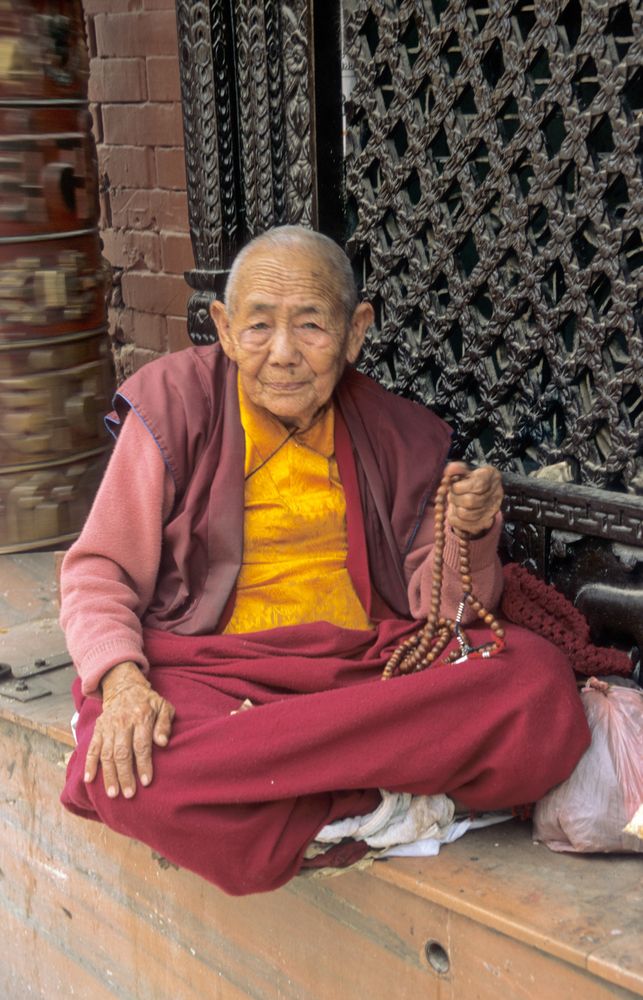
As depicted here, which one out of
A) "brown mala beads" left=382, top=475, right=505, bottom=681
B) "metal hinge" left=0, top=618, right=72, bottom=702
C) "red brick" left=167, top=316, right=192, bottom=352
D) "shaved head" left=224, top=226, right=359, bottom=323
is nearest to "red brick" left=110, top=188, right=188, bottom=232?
"red brick" left=167, top=316, right=192, bottom=352

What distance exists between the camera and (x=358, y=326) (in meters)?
2.80

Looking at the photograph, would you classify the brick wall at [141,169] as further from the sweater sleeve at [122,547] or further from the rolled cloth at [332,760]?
the rolled cloth at [332,760]

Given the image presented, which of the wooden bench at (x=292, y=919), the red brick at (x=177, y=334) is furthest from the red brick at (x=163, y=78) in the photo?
the wooden bench at (x=292, y=919)

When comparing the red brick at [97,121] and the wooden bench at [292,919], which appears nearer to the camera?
the wooden bench at [292,919]

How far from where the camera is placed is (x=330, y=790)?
231 centimetres

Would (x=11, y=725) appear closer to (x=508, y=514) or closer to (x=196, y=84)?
(x=508, y=514)

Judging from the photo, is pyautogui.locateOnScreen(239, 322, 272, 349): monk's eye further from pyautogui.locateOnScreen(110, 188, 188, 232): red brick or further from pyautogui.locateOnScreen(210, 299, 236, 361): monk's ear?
pyautogui.locateOnScreen(110, 188, 188, 232): red brick

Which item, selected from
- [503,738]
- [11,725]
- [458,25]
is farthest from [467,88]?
[11,725]

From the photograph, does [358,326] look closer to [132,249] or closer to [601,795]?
[601,795]

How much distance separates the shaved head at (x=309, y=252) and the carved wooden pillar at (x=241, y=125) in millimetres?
614

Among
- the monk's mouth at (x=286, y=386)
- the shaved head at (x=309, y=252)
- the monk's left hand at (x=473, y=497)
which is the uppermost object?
the shaved head at (x=309, y=252)

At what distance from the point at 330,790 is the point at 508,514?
3.25ft

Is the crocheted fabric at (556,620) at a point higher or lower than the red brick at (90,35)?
lower

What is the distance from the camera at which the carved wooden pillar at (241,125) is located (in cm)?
330
